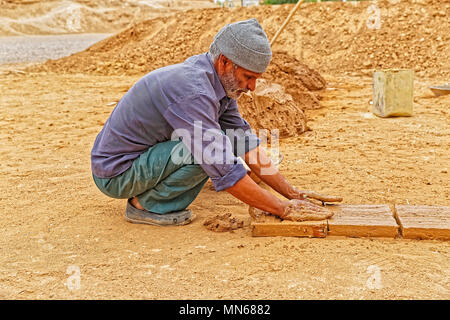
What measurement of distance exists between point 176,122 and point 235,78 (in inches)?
15.8

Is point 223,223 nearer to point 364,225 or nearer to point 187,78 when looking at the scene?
point 364,225

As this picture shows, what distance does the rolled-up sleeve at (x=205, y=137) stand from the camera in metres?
2.45

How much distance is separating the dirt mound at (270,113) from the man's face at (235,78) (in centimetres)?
267

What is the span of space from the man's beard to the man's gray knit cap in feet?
0.33

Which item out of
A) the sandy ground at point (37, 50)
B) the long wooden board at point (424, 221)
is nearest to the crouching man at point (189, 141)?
the long wooden board at point (424, 221)

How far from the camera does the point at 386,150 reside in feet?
15.4

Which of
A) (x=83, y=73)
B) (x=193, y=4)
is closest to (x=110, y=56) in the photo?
(x=83, y=73)

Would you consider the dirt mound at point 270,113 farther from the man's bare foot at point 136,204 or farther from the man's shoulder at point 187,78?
the man's shoulder at point 187,78

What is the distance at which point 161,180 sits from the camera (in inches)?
111

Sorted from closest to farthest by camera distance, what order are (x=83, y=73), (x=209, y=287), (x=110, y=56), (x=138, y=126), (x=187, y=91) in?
1. (x=209, y=287)
2. (x=187, y=91)
3. (x=138, y=126)
4. (x=83, y=73)
5. (x=110, y=56)

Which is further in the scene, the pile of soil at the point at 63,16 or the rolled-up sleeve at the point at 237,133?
the pile of soil at the point at 63,16
